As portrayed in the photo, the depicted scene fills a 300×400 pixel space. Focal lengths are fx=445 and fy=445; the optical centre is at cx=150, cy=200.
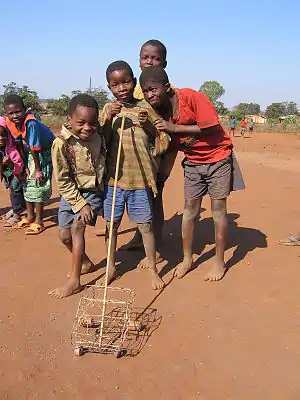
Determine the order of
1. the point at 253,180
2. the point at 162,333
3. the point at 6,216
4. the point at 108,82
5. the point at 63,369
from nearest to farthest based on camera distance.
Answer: the point at 63,369 < the point at 162,333 < the point at 108,82 < the point at 6,216 < the point at 253,180

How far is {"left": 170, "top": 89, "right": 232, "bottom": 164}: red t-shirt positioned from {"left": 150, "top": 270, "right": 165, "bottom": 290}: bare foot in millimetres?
988

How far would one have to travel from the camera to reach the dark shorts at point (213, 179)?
3676 mm

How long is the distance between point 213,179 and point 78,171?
111 centimetres

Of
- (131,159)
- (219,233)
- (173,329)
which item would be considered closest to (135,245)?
(219,233)

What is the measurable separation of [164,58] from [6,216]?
3210 mm

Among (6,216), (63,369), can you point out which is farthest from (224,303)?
(6,216)

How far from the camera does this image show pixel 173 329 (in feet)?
10.0

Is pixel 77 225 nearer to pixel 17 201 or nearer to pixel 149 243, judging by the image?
pixel 149 243

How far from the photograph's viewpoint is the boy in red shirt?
333 centimetres

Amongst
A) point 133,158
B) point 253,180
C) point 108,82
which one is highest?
point 108,82

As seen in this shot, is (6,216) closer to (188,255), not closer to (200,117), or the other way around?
(188,255)

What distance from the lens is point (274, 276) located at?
392cm

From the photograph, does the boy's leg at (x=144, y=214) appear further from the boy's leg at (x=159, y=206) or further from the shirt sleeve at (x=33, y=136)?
the shirt sleeve at (x=33, y=136)

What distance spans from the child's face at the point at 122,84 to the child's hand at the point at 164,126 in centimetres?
32
